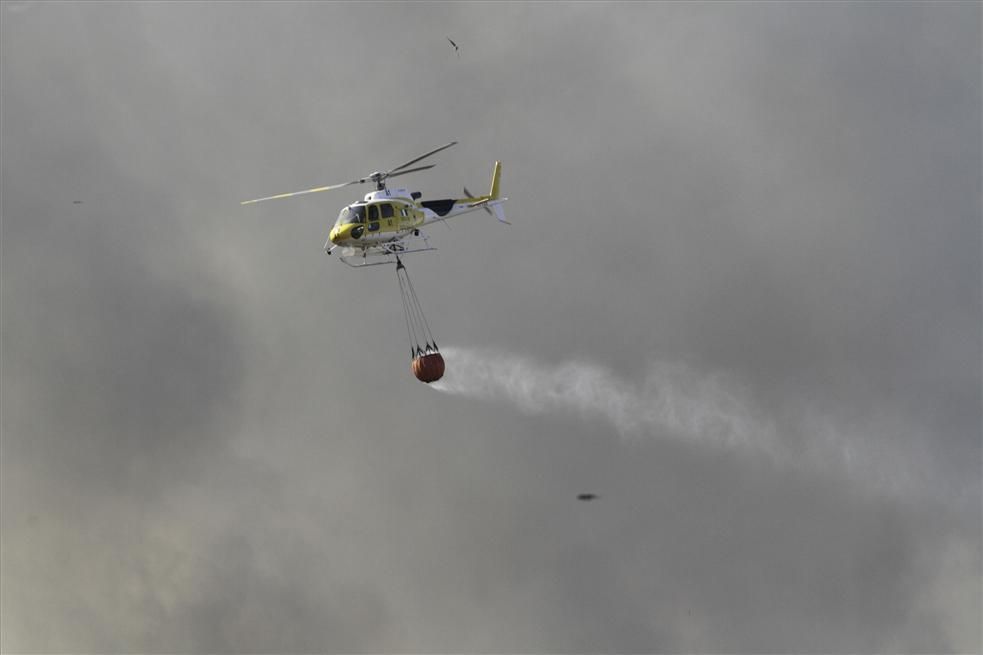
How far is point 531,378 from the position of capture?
325ft

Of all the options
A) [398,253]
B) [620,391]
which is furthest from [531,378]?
[398,253]

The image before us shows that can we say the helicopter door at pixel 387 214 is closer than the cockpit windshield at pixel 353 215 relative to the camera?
No

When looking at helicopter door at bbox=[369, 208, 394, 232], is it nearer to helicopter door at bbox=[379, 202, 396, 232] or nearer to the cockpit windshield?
helicopter door at bbox=[379, 202, 396, 232]

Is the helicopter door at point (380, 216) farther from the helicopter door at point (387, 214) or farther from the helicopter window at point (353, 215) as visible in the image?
the helicopter window at point (353, 215)

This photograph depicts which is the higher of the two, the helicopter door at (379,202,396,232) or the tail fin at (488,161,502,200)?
the tail fin at (488,161,502,200)

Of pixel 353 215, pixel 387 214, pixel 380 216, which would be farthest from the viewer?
pixel 387 214

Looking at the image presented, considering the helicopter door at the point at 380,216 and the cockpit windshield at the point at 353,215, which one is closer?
the cockpit windshield at the point at 353,215

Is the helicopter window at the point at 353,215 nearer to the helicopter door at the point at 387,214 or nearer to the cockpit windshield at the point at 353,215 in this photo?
the cockpit windshield at the point at 353,215

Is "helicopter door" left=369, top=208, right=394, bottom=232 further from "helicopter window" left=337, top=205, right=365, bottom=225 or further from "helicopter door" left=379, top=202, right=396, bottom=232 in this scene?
"helicopter window" left=337, top=205, right=365, bottom=225

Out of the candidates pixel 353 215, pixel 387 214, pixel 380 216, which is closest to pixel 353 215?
pixel 353 215

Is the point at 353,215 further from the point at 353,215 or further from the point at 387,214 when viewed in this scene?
the point at 387,214

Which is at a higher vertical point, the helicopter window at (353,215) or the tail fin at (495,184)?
the tail fin at (495,184)

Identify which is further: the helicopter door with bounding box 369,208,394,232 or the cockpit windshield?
the helicopter door with bounding box 369,208,394,232

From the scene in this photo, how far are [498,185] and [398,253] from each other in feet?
34.3
